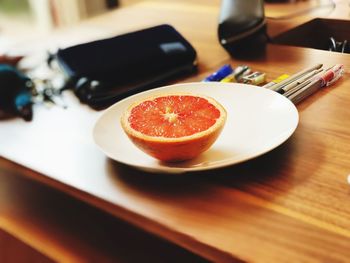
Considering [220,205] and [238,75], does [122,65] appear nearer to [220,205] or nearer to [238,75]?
[238,75]

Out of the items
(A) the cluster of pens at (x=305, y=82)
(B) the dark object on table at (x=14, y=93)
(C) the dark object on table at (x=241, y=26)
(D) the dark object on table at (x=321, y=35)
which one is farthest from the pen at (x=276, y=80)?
(B) the dark object on table at (x=14, y=93)

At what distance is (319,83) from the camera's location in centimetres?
74

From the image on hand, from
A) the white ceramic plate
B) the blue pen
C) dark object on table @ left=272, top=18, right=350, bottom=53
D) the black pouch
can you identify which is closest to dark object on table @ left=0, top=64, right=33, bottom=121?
the black pouch

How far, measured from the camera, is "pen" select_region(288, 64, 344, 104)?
0.70m

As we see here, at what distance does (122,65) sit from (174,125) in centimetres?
36

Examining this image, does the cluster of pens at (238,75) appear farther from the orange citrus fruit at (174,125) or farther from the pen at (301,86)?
the orange citrus fruit at (174,125)

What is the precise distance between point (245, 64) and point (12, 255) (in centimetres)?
54

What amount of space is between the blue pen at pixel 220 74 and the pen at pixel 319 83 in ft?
0.53

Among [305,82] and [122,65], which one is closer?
[305,82]

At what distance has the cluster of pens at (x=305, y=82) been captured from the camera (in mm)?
705

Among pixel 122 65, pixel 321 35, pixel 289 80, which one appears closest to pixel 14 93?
pixel 122 65

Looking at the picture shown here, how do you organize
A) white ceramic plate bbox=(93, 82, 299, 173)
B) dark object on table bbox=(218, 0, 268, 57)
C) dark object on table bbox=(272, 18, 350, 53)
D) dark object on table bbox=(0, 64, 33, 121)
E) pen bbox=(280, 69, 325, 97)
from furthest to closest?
dark object on table bbox=(272, 18, 350, 53) → dark object on table bbox=(218, 0, 268, 57) → dark object on table bbox=(0, 64, 33, 121) → pen bbox=(280, 69, 325, 97) → white ceramic plate bbox=(93, 82, 299, 173)

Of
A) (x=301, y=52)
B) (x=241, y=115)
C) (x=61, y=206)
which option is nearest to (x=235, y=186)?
(x=241, y=115)

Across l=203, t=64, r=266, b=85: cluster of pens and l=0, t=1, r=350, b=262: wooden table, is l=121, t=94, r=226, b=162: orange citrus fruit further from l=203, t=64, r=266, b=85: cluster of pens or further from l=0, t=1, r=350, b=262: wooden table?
l=203, t=64, r=266, b=85: cluster of pens
